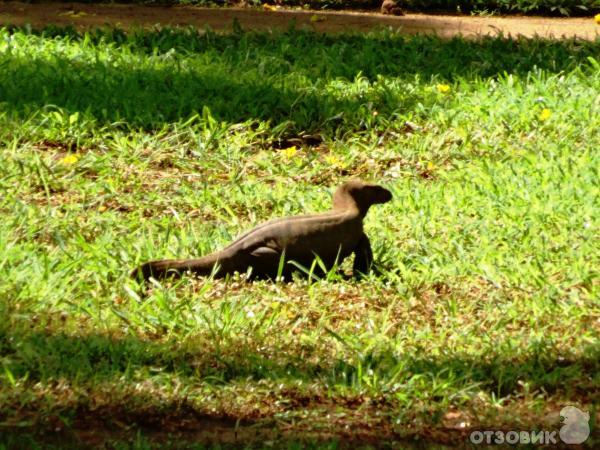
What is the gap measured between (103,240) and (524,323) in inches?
80.7

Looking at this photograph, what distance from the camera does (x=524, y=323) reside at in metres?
5.08

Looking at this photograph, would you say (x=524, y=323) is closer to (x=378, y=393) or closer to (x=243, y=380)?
(x=378, y=393)

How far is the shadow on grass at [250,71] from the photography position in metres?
7.72

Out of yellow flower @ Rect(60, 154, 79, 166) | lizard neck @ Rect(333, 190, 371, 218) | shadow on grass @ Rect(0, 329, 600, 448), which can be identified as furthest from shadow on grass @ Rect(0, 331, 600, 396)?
yellow flower @ Rect(60, 154, 79, 166)

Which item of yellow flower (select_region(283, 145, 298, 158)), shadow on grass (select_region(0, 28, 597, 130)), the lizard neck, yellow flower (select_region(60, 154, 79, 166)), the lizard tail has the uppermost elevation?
the lizard neck

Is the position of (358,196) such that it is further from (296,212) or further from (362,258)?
(296,212)

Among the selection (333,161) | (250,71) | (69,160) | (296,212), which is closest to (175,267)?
(296,212)

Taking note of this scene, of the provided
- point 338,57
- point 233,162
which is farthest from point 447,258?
point 338,57

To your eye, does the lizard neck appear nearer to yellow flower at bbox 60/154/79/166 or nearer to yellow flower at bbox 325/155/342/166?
yellow flower at bbox 325/155/342/166

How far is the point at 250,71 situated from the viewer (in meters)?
8.39

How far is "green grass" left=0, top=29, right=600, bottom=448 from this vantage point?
4.43 m

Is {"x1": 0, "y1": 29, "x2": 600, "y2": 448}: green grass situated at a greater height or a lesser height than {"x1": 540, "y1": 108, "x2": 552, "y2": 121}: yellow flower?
lesser

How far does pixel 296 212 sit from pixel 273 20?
4266 mm

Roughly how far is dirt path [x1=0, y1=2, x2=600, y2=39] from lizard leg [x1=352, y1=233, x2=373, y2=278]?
464cm
